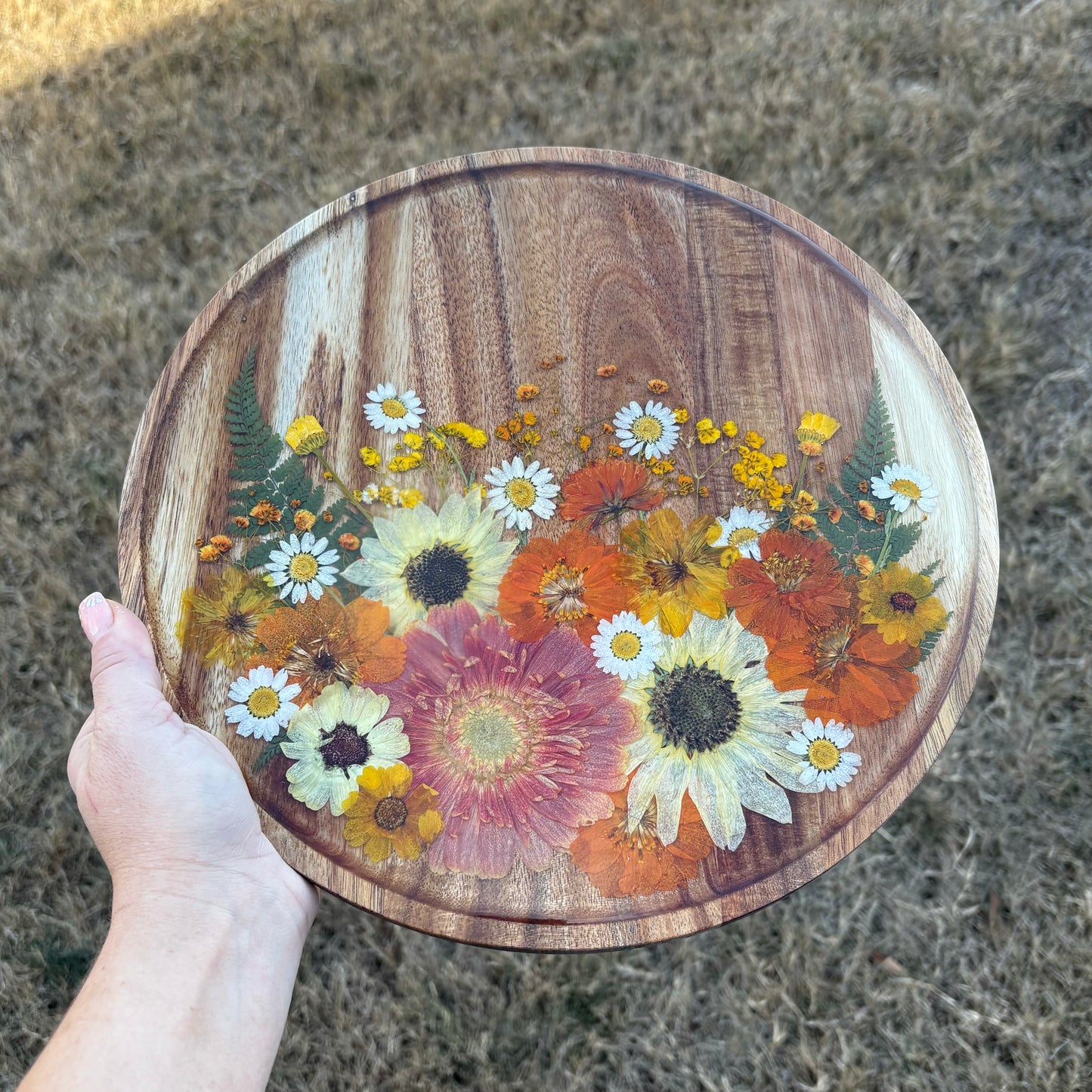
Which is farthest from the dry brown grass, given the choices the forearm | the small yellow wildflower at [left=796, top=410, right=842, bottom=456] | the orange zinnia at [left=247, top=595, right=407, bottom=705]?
the small yellow wildflower at [left=796, top=410, right=842, bottom=456]

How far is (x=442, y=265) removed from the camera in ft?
3.59

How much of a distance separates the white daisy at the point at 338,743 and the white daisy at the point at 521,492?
9.6 inches

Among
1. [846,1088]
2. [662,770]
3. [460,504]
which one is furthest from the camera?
[846,1088]

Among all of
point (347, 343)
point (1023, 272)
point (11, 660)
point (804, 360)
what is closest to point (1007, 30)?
point (1023, 272)

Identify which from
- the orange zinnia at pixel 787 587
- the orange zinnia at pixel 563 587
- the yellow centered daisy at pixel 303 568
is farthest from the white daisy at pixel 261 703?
the orange zinnia at pixel 787 587

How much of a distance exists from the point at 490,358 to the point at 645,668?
0.40 meters

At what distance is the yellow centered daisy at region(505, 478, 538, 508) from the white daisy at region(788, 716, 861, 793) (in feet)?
1.24

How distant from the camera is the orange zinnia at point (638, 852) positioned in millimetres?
882

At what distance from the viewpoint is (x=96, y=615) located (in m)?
0.92

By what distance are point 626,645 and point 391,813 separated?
0.97 feet

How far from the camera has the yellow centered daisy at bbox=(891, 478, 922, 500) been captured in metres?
1.00

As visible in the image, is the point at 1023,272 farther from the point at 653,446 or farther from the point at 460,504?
the point at 460,504

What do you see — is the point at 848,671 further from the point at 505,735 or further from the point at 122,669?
the point at 122,669

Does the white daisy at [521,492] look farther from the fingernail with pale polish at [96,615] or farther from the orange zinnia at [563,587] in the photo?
the fingernail with pale polish at [96,615]
